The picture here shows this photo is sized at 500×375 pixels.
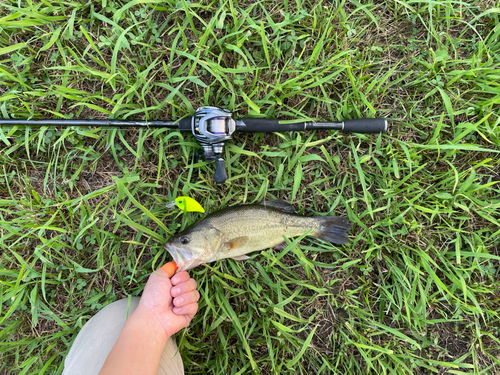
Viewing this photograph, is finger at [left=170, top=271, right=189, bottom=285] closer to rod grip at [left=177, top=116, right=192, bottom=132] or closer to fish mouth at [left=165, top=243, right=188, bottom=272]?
fish mouth at [left=165, top=243, right=188, bottom=272]

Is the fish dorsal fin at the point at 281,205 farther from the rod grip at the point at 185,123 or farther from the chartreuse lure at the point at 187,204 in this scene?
the rod grip at the point at 185,123

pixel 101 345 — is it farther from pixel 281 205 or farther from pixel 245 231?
pixel 281 205

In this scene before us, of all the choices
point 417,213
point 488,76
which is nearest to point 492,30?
point 488,76

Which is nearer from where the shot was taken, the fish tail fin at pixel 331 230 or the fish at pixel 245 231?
the fish at pixel 245 231

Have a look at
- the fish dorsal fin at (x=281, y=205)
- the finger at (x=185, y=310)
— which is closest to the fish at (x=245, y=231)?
the fish dorsal fin at (x=281, y=205)

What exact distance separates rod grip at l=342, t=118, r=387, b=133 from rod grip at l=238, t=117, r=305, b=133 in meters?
0.44

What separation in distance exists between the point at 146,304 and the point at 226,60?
2434 millimetres

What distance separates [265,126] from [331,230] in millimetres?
1165

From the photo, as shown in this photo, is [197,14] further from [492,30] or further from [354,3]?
[492,30]

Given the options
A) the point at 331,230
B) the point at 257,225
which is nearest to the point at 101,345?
the point at 257,225

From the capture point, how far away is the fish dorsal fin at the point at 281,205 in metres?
2.97

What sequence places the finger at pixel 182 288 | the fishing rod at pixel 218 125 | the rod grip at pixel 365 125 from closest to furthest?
the fishing rod at pixel 218 125
the finger at pixel 182 288
the rod grip at pixel 365 125

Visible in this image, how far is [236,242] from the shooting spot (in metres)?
2.82

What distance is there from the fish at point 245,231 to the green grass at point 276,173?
174 mm
